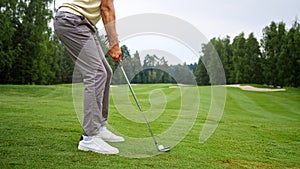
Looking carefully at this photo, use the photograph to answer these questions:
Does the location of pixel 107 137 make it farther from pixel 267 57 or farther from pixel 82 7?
pixel 267 57

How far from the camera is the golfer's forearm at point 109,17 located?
2.80m

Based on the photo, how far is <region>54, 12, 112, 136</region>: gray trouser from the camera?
273 cm

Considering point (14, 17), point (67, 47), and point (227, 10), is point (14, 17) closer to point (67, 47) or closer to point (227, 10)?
point (227, 10)

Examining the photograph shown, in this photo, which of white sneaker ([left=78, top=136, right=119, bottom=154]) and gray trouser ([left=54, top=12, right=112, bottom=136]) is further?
gray trouser ([left=54, top=12, right=112, bottom=136])

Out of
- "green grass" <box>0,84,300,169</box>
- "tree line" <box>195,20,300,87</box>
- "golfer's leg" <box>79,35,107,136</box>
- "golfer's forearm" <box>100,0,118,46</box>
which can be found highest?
"tree line" <box>195,20,300,87</box>

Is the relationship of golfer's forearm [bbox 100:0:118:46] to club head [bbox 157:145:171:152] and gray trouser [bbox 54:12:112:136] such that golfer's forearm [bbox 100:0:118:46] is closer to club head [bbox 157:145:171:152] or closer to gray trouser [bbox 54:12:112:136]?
gray trouser [bbox 54:12:112:136]

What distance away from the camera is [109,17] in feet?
9.27

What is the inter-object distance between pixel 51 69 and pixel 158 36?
102ft

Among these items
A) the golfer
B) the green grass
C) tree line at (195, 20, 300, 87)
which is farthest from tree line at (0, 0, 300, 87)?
the golfer

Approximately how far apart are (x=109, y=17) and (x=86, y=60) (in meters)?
0.39

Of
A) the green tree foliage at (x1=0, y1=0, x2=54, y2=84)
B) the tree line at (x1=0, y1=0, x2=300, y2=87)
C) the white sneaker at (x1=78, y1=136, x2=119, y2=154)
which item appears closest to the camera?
the white sneaker at (x1=78, y1=136, x2=119, y2=154)

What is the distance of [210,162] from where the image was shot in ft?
8.13

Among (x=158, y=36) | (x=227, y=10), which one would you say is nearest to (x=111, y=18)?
(x=158, y=36)

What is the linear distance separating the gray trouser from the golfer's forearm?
14 cm
